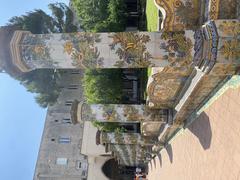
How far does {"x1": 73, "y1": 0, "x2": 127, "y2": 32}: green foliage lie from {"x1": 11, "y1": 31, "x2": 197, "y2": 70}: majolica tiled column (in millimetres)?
12653

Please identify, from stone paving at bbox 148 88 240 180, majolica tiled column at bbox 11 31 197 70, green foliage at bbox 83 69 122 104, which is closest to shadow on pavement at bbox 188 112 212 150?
stone paving at bbox 148 88 240 180

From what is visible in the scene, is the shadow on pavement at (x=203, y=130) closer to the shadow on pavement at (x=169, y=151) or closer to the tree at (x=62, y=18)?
the shadow on pavement at (x=169, y=151)

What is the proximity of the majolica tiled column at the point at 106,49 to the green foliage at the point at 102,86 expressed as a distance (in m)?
12.1

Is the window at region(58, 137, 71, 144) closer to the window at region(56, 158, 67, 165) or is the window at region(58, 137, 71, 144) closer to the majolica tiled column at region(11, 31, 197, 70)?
the window at region(56, 158, 67, 165)

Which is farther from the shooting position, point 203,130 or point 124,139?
point 124,139

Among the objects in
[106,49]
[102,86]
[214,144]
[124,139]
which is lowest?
[214,144]

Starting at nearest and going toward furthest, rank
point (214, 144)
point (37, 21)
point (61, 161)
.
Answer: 1. point (214, 144)
2. point (37, 21)
3. point (61, 161)

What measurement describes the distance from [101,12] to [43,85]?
7.63 metres

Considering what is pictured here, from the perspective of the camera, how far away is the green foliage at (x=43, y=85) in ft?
74.1

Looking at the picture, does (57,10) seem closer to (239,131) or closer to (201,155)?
(201,155)

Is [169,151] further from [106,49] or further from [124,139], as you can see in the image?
[106,49]

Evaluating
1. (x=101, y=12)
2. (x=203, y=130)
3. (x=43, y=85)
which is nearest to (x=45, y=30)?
(x=43, y=85)

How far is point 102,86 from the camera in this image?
17.7 m

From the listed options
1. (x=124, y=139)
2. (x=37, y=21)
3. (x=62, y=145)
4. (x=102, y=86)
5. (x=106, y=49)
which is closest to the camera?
(x=106, y=49)
